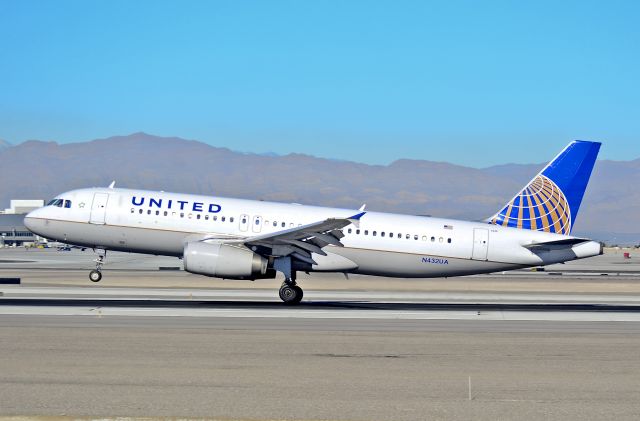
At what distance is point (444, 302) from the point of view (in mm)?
37188

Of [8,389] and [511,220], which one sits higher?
[511,220]

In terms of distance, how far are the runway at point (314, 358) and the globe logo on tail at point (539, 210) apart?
3.86m

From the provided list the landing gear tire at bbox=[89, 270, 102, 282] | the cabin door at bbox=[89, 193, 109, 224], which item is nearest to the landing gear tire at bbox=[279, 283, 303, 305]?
the cabin door at bbox=[89, 193, 109, 224]

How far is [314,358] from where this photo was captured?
63.4 feet

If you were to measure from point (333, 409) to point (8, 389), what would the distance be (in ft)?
17.8

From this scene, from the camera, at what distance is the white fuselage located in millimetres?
35906

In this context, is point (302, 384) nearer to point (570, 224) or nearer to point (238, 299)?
point (238, 299)

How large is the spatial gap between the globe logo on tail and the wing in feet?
24.7

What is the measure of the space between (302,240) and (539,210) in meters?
11.0

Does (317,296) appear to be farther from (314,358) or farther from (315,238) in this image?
(314,358)

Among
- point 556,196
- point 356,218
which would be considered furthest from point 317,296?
point 556,196

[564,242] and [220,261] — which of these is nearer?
[220,261]

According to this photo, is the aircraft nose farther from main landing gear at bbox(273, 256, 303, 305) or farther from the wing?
main landing gear at bbox(273, 256, 303, 305)

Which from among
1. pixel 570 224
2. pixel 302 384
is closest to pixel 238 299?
pixel 570 224
